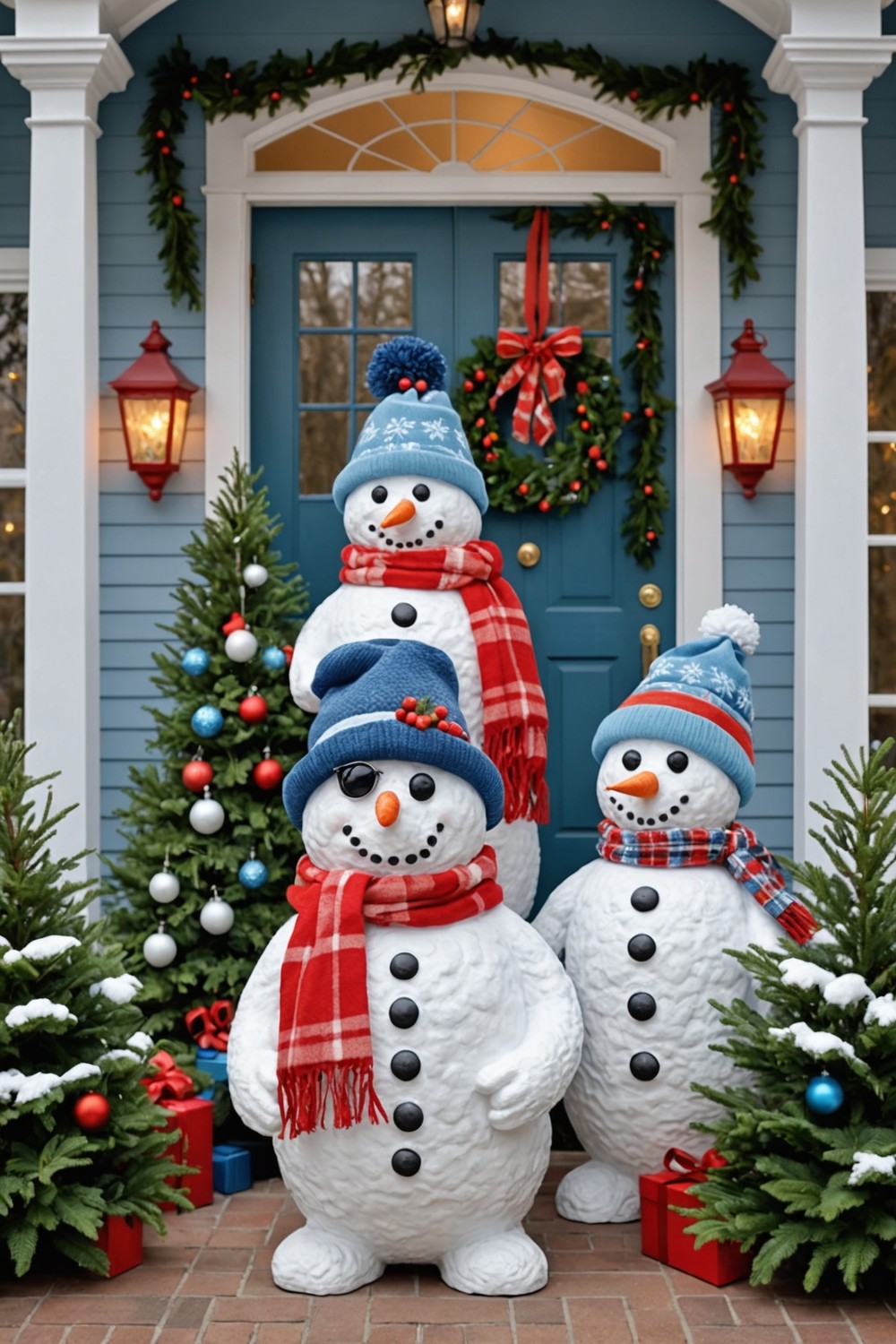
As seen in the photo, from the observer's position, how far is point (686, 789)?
3883 mm

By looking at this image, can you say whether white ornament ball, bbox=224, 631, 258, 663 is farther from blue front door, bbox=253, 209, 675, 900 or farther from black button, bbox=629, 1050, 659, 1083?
black button, bbox=629, 1050, 659, 1083

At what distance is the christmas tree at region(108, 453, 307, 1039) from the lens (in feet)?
14.6

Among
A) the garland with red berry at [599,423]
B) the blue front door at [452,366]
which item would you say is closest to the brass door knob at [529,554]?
the blue front door at [452,366]

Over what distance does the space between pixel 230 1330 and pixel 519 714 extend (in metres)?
1.90

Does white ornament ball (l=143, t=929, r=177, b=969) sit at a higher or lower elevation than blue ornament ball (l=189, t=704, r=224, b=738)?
lower

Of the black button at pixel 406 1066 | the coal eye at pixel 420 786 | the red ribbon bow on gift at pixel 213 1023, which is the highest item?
the coal eye at pixel 420 786

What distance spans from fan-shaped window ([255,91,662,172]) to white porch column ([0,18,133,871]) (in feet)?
2.54

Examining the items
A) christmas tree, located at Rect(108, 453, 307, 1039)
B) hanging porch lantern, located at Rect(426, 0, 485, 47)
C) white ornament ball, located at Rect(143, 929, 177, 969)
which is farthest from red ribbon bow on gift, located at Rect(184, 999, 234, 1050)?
hanging porch lantern, located at Rect(426, 0, 485, 47)

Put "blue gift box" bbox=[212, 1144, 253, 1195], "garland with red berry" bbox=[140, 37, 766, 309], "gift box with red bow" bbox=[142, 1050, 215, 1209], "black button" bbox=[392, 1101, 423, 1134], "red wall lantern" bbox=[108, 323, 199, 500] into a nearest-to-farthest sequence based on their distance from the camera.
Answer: "black button" bbox=[392, 1101, 423, 1134]
"gift box with red bow" bbox=[142, 1050, 215, 1209]
"blue gift box" bbox=[212, 1144, 253, 1195]
"red wall lantern" bbox=[108, 323, 199, 500]
"garland with red berry" bbox=[140, 37, 766, 309]

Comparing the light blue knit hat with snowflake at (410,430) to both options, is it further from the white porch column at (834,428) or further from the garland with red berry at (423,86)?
the white porch column at (834,428)

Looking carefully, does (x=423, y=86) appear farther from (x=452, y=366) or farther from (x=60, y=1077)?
(x=60, y=1077)

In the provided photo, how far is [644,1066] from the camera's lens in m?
3.74

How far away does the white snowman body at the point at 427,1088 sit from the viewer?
3369mm

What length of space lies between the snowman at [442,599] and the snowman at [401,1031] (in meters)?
0.87
